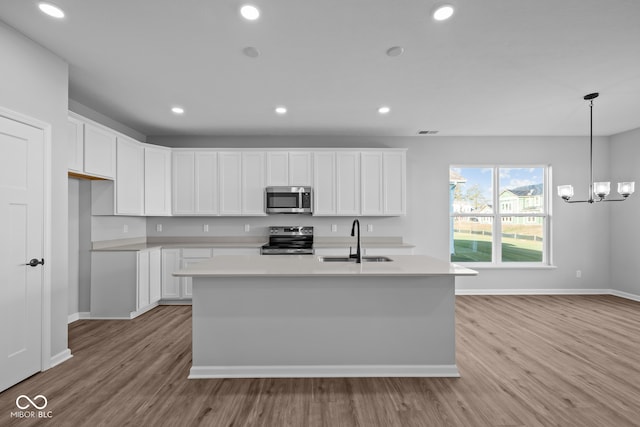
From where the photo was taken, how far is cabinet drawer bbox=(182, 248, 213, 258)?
177 inches

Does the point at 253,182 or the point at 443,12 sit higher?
the point at 443,12

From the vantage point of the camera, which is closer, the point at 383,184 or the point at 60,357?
the point at 60,357

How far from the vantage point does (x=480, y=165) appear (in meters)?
5.27

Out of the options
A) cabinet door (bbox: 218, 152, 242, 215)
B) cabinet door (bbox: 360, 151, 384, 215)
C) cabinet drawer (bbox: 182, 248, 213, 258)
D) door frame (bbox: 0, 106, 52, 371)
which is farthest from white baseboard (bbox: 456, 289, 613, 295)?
door frame (bbox: 0, 106, 52, 371)

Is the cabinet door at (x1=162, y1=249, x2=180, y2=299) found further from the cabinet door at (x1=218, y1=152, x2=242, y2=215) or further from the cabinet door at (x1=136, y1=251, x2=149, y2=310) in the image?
the cabinet door at (x1=218, y1=152, x2=242, y2=215)

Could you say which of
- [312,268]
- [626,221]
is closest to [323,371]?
[312,268]

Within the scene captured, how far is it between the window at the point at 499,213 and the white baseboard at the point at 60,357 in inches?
213

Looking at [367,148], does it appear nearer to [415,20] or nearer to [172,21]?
[415,20]

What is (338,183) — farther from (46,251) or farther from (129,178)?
(46,251)

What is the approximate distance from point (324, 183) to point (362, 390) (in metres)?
3.20

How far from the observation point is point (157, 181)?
461 centimetres

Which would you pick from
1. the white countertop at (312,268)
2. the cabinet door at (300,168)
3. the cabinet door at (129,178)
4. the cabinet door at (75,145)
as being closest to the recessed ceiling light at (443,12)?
the white countertop at (312,268)

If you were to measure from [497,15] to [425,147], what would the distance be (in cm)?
324

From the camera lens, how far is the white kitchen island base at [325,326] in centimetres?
245
